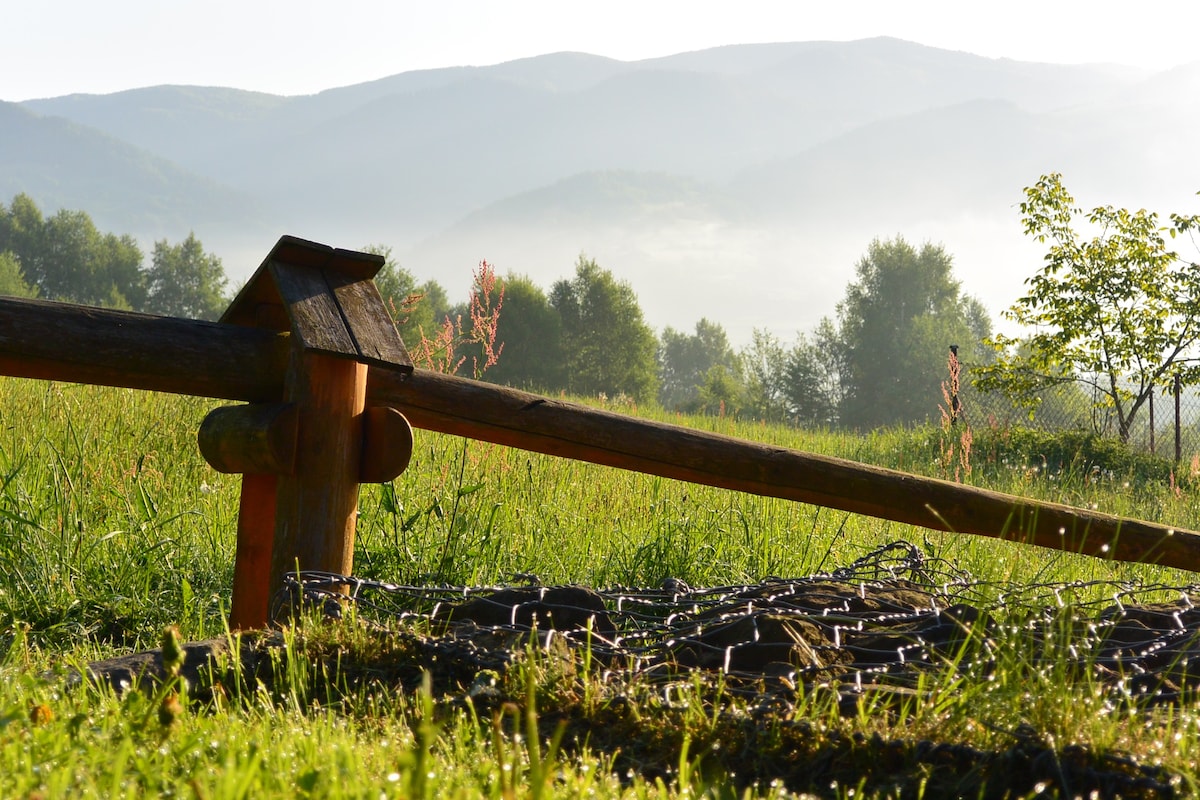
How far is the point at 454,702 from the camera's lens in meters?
1.94

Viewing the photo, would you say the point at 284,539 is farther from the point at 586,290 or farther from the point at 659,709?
the point at 586,290

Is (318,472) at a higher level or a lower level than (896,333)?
lower

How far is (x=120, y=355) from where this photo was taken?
8.21ft

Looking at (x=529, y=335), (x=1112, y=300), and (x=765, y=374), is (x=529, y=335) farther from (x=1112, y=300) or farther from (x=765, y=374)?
(x=1112, y=300)

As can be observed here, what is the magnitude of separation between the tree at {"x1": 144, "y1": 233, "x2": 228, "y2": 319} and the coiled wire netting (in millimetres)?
108793

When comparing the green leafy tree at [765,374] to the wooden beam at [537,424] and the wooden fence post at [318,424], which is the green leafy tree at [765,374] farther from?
the wooden fence post at [318,424]

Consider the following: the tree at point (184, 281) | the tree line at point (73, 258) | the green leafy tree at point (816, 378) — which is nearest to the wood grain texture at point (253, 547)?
the green leafy tree at point (816, 378)

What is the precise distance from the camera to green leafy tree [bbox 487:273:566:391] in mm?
57188

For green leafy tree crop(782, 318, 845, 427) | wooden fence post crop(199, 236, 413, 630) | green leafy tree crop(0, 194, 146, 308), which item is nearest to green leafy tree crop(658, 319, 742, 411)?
green leafy tree crop(782, 318, 845, 427)

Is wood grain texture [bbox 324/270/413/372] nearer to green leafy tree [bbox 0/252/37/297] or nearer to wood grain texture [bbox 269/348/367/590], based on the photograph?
wood grain texture [bbox 269/348/367/590]

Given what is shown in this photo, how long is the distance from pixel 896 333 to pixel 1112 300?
60047mm

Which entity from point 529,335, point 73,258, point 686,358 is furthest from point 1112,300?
point 686,358

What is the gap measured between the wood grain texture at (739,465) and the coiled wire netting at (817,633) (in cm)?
26

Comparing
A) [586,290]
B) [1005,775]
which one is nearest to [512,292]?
[586,290]
